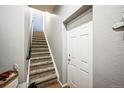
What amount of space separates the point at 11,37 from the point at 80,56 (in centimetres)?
176

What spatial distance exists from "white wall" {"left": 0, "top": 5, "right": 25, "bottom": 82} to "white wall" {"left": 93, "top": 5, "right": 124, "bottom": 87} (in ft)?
6.35

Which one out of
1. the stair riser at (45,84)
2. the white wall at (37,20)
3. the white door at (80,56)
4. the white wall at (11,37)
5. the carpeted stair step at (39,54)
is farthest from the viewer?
the white wall at (37,20)

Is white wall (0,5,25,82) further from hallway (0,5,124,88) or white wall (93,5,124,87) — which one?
white wall (93,5,124,87)

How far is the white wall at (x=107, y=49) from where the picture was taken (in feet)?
3.17

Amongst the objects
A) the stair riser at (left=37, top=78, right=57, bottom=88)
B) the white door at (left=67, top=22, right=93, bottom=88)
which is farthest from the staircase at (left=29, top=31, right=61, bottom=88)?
the white door at (left=67, top=22, right=93, bottom=88)

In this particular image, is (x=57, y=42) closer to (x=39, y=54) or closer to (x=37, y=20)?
(x=39, y=54)

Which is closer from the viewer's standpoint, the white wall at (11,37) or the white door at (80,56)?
the white door at (80,56)

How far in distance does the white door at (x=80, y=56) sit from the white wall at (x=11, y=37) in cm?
127

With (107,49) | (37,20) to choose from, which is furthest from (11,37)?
(37,20)

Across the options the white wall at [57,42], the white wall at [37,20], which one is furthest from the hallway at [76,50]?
the white wall at [37,20]

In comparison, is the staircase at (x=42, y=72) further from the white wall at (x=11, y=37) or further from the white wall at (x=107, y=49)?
the white wall at (x=107, y=49)

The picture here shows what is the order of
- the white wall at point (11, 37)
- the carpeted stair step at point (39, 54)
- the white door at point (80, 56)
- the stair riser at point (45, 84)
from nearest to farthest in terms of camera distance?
the white door at point (80, 56)
the white wall at point (11, 37)
the stair riser at point (45, 84)
the carpeted stair step at point (39, 54)
